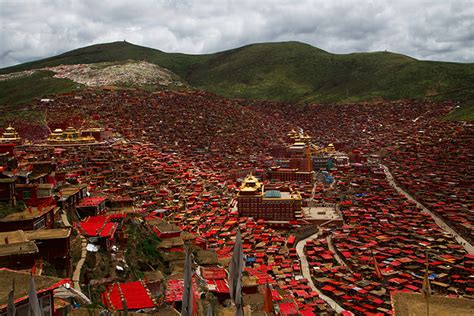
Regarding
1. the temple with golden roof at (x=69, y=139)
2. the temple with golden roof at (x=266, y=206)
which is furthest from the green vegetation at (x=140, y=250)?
the temple with golden roof at (x=69, y=139)

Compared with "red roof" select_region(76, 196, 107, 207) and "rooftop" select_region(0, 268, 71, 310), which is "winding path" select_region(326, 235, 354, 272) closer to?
"red roof" select_region(76, 196, 107, 207)

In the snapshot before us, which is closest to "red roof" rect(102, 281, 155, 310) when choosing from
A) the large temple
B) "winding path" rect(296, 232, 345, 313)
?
"winding path" rect(296, 232, 345, 313)

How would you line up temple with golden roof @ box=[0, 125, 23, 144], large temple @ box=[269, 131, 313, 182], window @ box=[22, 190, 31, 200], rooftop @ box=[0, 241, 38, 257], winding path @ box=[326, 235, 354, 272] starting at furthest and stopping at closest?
large temple @ box=[269, 131, 313, 182] < temple with golden roof @ box=[0, 125, 23, 144] < winding path @ box=[326, 235, 354, 272] < window @ box=[22, 190, 31, 200] < rooftop @ box=[0, 241, 38, 257]

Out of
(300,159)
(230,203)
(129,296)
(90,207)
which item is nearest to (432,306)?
(129,296)

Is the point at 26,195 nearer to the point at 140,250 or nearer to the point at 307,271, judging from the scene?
the point at 140,250

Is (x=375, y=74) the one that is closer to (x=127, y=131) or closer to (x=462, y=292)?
(x=127, y=131)

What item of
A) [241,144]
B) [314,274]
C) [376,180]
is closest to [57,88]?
[241,144]
